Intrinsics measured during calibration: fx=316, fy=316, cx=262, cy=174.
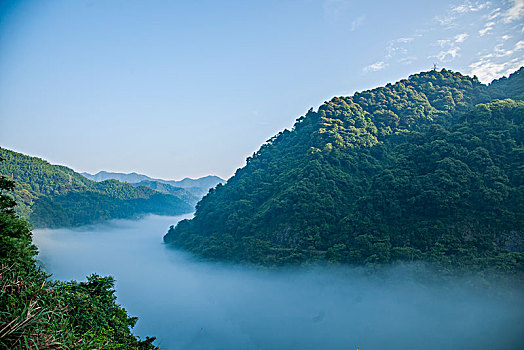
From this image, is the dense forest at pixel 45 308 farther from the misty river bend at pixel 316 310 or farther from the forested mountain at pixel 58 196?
the forested mountain at pixel 58 196

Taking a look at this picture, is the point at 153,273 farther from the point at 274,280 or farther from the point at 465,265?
the point at 465,265

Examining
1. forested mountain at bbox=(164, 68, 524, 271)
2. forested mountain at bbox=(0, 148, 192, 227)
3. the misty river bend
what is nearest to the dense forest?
the misty river bend

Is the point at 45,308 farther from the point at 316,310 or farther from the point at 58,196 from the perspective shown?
the point at 58,196

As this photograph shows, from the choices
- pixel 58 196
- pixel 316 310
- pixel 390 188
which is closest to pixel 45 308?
pixel 316 310

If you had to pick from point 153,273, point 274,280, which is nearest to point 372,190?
point 274,280

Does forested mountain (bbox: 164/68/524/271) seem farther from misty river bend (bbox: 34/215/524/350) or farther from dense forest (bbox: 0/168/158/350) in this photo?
dense forest (bbox: 0/168/158/350)

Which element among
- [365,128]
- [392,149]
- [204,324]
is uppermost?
[365,128]
